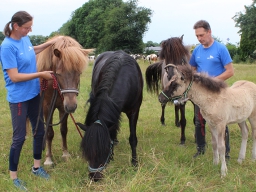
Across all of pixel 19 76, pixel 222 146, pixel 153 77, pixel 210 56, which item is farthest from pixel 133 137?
pixel 153 77

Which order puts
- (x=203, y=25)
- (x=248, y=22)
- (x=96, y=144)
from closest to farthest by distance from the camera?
(x=96, y=144) < (x=203, y=25) < (x=248, y=22)

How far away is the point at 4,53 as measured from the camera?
289 centimetres

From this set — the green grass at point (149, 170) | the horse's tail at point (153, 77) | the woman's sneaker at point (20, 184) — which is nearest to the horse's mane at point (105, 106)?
the green grass at point (149, 170)

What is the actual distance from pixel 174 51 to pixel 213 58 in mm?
1249

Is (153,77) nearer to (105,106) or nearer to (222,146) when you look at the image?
(222,146)

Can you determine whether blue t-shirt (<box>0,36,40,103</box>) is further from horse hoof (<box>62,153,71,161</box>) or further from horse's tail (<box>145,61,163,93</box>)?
Result: horse's tail (<box>145,61,163,93</box>)

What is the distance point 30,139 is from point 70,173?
80.8 inches

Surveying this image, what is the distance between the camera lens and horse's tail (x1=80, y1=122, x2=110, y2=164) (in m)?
2.77

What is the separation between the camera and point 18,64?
304 cm

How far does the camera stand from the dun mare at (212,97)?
10.6ft

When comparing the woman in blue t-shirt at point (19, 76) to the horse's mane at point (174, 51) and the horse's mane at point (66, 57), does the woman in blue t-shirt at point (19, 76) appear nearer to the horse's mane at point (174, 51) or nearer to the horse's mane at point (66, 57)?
the horse's mane at point (66, 57)

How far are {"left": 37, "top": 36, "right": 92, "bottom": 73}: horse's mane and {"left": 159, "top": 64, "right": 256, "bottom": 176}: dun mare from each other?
44.7 inches

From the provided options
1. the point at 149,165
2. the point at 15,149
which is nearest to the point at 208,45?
the point at 149,165

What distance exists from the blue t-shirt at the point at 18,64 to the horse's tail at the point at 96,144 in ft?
3.09
